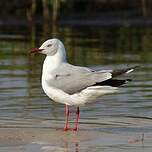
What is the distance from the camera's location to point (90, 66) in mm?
18078

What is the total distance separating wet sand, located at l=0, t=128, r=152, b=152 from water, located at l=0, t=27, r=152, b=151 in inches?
7.6

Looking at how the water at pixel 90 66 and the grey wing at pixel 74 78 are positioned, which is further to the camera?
the water at pixel 90 66

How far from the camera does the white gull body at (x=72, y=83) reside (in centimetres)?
1093

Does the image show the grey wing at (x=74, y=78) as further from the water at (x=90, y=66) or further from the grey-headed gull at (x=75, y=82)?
the water at (x=90, y=66)

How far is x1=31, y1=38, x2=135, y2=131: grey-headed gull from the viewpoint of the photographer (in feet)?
35.6

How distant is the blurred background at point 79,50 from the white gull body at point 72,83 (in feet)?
2.25

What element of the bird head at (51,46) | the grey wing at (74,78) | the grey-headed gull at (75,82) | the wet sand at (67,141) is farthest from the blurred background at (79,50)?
the bird head at (51,46)

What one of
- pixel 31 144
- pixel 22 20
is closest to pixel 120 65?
pixel 31 144

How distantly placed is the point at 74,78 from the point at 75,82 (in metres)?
0.06

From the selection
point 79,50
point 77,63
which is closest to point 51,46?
point 77,63

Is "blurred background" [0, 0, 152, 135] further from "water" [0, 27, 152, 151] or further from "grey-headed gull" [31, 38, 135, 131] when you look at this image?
"grey-headed gull" [31, 38, 135, 131]

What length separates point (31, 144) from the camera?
10.4 meters

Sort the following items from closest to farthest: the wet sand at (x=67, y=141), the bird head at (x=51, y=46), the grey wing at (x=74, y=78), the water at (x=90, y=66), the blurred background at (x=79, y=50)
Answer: the wet sand at (x=67, y=141) → the grey wing at (x=74, y=78) → the bird head at (x=51, y=46) → the water at (x=90, y=66) → the blurred background at (x=79, y=50)

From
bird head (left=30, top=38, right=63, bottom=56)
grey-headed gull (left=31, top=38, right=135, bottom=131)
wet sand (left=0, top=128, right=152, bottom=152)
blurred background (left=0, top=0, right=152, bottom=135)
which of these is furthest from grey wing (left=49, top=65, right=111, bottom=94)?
blurred background (left=0, top=0, right=152, bottom=135)
